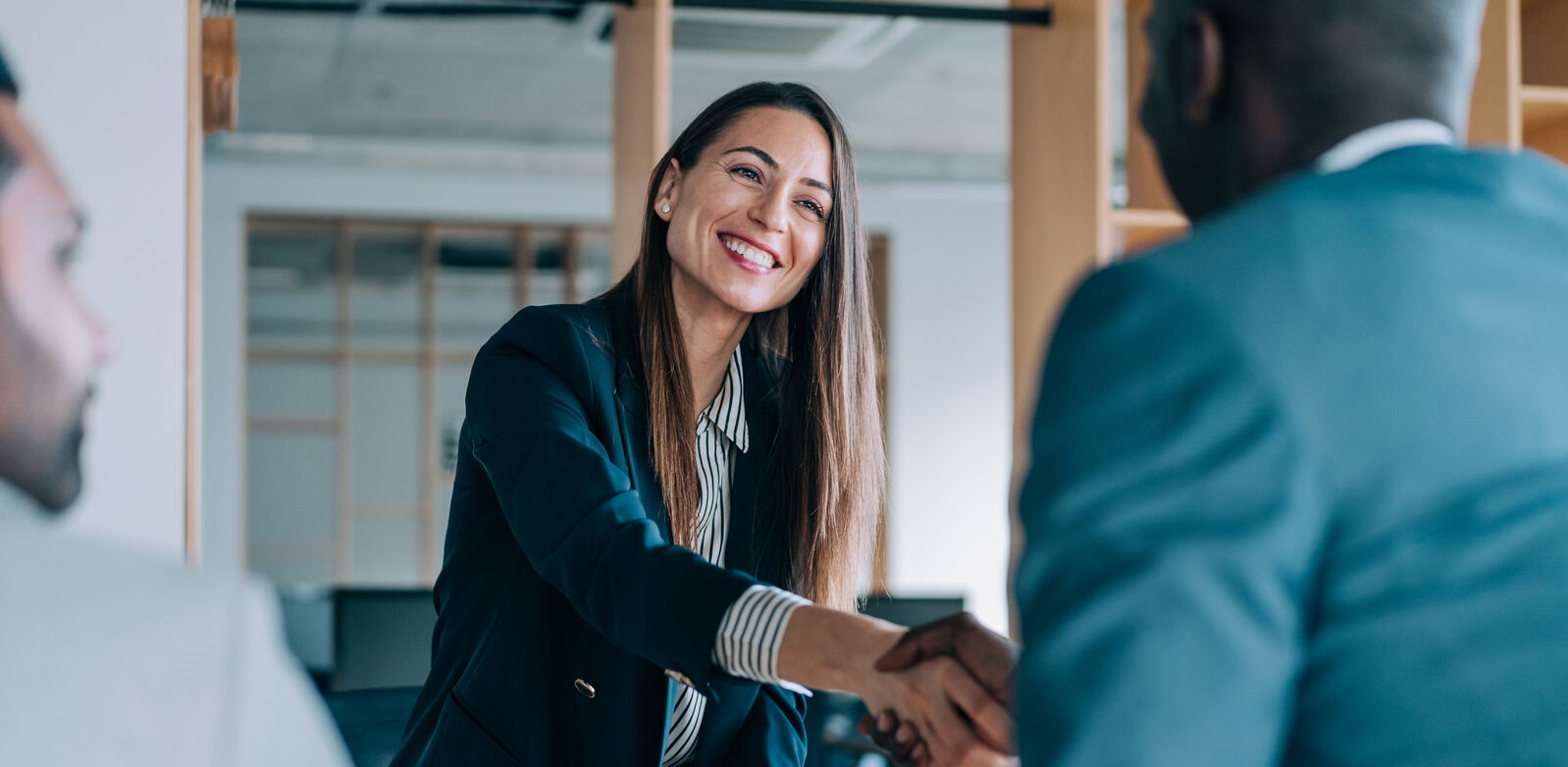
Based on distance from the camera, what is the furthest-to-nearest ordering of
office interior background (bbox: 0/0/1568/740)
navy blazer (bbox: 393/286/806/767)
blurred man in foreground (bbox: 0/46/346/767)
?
office interior background (bbox: 0/0/1568/740), navy blazer (bbox: 393/286/806/767), blurred man in foreground (bbox: 0/46/346/767)

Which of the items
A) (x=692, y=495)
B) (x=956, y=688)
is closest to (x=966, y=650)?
(x=956, y=688)

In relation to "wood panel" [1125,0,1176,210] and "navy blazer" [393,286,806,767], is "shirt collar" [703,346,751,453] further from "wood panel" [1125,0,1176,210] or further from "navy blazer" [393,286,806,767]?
"wood panel" [1125,0,1176,210]

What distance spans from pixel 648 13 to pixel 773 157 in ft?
6.11

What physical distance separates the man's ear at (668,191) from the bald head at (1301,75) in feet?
3.43

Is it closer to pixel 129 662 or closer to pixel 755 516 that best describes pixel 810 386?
pixel 755 516

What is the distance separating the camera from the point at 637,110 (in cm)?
354

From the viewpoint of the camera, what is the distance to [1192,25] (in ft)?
2.53

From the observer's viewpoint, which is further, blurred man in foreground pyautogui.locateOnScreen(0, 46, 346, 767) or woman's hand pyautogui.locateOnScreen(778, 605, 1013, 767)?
woman's hand pyautogui.locateOnScreen(778, 605, 1013, 767)

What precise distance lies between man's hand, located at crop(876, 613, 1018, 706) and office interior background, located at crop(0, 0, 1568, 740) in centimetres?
190

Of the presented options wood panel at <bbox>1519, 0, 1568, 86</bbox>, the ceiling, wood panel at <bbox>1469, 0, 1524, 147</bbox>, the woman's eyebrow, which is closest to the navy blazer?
the woman's eyebrow

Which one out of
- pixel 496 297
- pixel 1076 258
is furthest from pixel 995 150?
pixel 1076 258

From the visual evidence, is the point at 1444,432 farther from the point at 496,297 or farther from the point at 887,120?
the point at 496,297

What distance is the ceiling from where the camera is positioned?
6.15 m

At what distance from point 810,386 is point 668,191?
301mm
